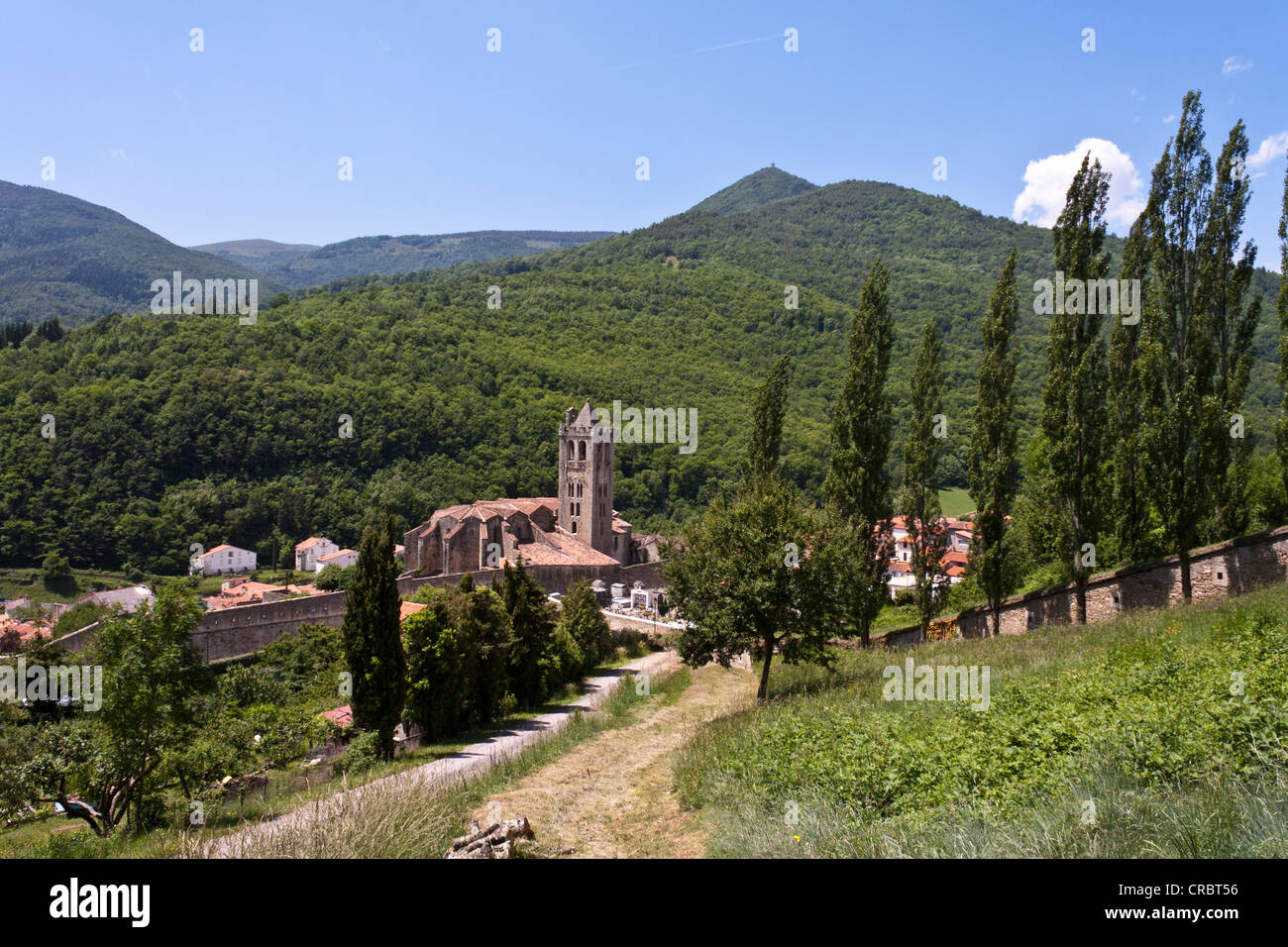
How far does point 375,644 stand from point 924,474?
1649cm

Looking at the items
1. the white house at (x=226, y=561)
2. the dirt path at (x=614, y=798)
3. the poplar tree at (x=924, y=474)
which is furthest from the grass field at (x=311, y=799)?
the white house at (x=226, y=561)

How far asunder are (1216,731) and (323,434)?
81822 millimetres

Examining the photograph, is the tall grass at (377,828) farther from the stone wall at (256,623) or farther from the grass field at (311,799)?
the stone wall at (256,623)

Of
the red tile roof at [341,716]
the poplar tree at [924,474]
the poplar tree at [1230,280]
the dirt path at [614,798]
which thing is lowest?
the red tile roof at [341,716]

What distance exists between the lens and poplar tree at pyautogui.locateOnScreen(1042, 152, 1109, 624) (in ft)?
66.1

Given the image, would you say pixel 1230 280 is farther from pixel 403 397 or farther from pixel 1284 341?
pixel 403 397

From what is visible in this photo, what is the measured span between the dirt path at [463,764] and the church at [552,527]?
51.9 ft

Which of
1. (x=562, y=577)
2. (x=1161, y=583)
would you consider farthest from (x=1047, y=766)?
(x=562, y=577)

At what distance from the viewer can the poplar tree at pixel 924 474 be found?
78.1ft

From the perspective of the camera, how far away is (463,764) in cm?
1616

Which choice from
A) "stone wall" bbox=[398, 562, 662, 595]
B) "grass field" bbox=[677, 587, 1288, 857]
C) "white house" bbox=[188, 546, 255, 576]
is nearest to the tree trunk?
"grass field" bbox=[677, 587, 1288, 857]

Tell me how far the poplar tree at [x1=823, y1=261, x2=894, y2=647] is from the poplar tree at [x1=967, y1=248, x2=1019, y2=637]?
8.28 ft

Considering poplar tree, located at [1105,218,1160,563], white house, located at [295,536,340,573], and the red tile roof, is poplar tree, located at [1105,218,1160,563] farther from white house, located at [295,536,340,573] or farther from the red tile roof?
white house, located at [295,536,340,573]
